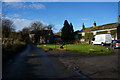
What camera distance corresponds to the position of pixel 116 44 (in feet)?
67.8

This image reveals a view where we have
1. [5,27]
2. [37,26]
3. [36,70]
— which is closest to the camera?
[36,70]

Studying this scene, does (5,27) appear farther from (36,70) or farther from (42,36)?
(42,36)

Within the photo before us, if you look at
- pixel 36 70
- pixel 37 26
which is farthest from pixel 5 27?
pixel 37 26

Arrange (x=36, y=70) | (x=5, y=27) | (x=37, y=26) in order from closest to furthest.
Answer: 1. (x=36, y=70)
2. (x=5, y=27)
3. (x=37, y=26)

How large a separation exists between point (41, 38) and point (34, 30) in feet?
19.8

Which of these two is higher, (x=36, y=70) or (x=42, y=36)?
(x=42, y=36)

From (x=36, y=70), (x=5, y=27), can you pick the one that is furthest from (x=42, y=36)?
(x=36, y=70)

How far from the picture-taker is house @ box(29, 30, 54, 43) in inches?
2795

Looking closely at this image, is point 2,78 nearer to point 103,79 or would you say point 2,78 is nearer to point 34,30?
point 103,79

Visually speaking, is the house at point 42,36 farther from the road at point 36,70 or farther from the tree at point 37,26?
the road at point 36,70

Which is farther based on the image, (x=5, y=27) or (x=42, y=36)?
(x=42, y=36)

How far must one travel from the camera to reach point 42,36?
71.9m

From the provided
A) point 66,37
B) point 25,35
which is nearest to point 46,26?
point 25,35

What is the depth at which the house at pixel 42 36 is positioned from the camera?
71.0 m
